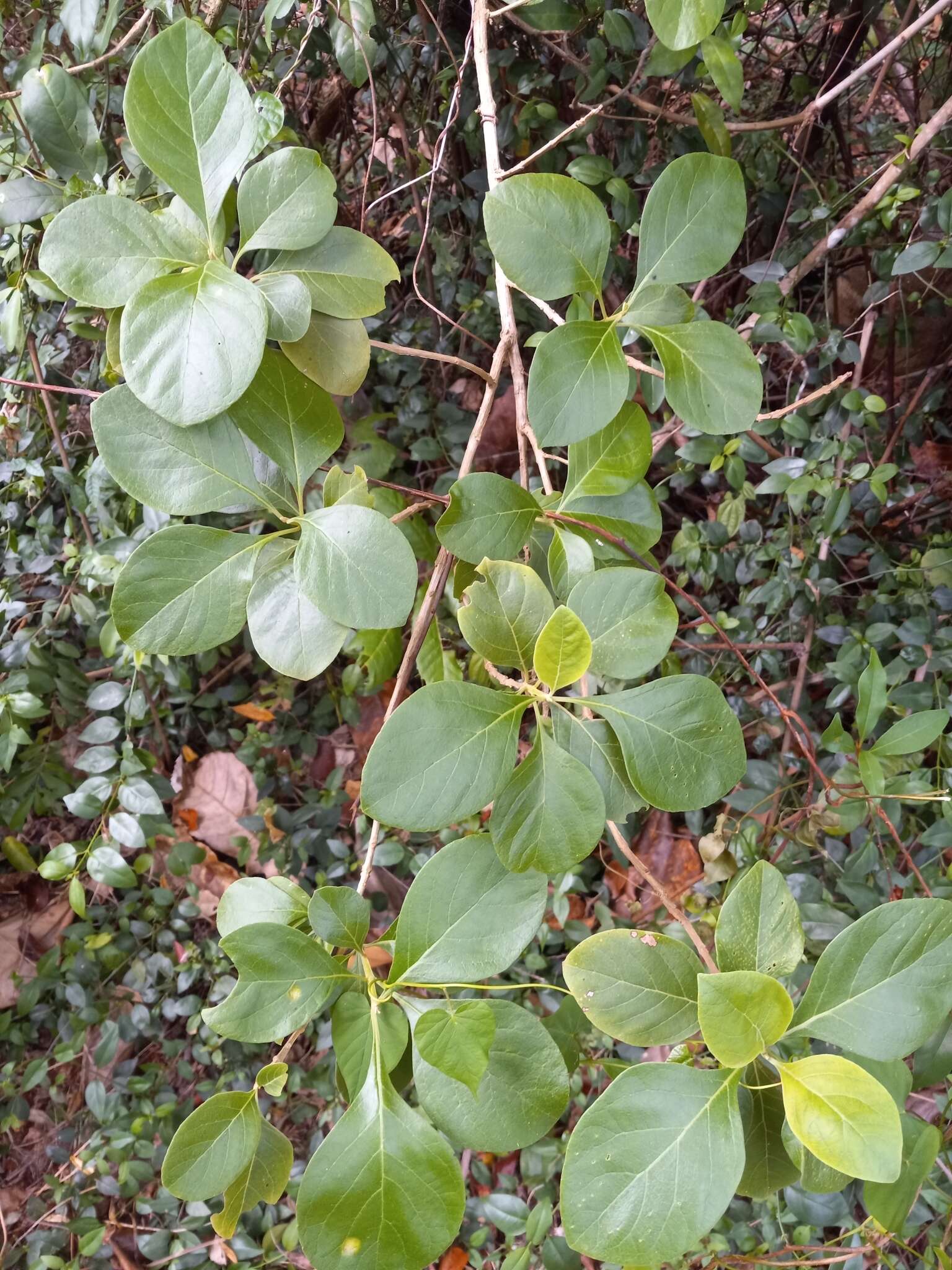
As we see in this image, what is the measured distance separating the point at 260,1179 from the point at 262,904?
20cm

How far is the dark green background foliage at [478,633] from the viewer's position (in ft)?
1.57

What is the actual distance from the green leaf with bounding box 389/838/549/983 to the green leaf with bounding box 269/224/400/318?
398 mm

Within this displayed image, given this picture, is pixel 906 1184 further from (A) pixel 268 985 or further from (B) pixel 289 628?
(B) pixel 289 628

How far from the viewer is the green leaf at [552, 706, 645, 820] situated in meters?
0.55

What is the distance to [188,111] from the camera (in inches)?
19.4

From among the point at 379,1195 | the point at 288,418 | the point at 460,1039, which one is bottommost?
the point at 379,1195

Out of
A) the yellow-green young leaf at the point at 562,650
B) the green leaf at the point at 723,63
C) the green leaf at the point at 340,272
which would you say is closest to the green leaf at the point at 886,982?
the yellow-green young leaf at the point at 562,650

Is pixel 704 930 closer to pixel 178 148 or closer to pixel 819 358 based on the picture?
pixel 819 358

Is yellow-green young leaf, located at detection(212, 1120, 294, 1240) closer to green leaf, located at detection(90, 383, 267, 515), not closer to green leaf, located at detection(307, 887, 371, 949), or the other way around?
green leaf, located at detection(307, 887, 371, 949)

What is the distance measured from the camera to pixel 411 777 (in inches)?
18.1

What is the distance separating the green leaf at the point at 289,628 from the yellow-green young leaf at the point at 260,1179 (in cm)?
35

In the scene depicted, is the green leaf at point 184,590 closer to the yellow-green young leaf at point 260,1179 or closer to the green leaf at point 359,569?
the green leaf at point 359,569

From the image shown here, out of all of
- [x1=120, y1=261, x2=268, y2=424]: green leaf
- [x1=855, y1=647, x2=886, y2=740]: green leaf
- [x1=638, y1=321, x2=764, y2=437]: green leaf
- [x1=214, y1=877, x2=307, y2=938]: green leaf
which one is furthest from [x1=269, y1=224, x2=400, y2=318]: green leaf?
[x1=855, y1=647, x2=886, y2=740]: green leaf

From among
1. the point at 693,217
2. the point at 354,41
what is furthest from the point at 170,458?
the point at 354,41
